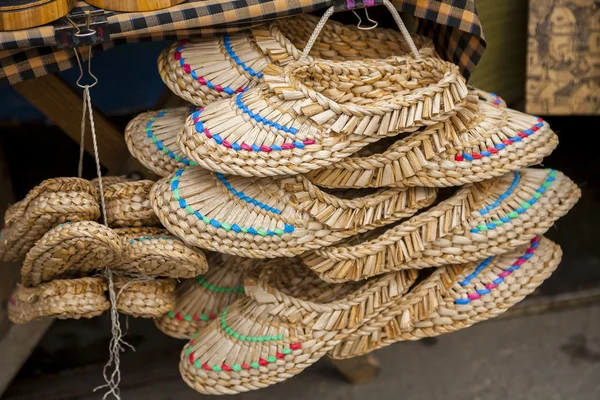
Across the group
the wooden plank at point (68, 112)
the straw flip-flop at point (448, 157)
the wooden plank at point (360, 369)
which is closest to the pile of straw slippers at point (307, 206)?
A: the straw flip-flop at point (448, 157)

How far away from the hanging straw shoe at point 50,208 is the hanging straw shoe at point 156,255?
0.20 feet

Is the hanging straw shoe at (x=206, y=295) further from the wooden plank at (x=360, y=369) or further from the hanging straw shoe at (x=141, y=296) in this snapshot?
the wooden plank at (x=360, y=369)

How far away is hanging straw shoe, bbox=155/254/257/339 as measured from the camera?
1.36m

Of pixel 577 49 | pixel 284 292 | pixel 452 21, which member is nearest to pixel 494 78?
pixel 577 49

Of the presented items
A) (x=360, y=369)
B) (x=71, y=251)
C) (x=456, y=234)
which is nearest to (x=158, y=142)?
(x=71, y=251)

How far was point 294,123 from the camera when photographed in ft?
3.61

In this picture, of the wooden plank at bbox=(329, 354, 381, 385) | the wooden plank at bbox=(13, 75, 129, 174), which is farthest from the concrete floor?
the wooden plank at bbox=(13, 75, 129, 174)

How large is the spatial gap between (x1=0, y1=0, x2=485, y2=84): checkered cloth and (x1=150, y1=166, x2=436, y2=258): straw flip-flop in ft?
→ 0.67

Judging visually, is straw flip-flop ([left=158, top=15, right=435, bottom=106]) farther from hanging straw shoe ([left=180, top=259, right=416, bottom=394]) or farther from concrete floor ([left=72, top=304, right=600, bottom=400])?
concrete floor ([left=72, top=304, right=600, bottom=400])

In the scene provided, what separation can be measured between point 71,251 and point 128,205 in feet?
0.43

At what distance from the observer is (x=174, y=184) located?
3.84ft

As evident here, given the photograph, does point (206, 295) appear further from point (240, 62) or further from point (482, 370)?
point (482, 370)

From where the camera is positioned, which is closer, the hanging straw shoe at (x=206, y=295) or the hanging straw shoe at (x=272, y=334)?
the hanging straw shoe at (x=272, y=334)

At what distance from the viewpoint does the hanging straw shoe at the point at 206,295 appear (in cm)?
136
